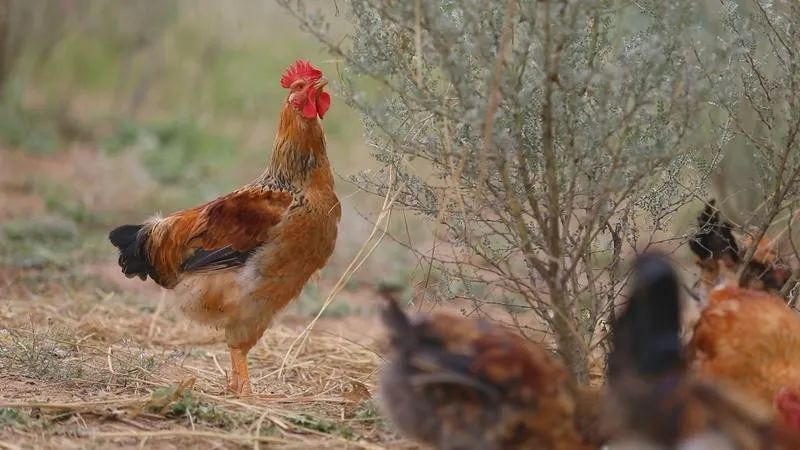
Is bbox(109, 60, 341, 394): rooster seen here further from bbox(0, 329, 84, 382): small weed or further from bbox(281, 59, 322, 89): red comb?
bbox(0, 329, 84, 382): small weed

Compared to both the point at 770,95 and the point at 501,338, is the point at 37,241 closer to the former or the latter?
the point at 770,95

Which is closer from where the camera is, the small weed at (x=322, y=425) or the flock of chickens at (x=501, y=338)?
the flock of chickens at (x=501, y=338)

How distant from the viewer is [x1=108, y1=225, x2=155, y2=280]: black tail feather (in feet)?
18.6

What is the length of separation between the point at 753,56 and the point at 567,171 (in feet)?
4.00

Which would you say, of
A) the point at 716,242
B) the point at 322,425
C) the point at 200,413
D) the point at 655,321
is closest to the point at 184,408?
the point at 200,413

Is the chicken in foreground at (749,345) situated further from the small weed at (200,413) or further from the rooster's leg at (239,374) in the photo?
the rooster's leg at (239,374)

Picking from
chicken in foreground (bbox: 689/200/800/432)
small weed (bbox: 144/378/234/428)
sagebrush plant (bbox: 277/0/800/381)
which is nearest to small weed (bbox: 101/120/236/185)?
small weed (bbox: 144/378/234/428)

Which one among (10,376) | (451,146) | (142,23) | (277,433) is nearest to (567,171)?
(451,146)

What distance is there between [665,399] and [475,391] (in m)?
0.65

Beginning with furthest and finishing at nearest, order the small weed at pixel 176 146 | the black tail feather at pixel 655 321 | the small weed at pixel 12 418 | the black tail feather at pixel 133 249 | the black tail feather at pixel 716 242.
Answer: the small weed at pixel 176 146
the black tail feather at pixel 133 249
the black tail feather at pixel 716 242
the small weed at pixel 12 418
the black tail feather at pixel 655 321

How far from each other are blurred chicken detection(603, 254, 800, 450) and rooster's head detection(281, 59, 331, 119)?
2.66 m

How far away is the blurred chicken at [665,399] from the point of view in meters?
2.84

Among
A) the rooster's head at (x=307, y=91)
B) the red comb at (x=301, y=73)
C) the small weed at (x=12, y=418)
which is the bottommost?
the small weed at (x=12, y=418)

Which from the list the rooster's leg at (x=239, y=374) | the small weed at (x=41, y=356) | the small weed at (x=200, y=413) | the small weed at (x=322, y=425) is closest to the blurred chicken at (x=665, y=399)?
the small weed at (x=322, y=425)
